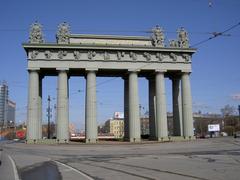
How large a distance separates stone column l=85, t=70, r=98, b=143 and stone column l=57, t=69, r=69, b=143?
10.8ft

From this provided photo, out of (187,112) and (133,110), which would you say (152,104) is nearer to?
(187,112)

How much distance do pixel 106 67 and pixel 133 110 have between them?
8473 mm

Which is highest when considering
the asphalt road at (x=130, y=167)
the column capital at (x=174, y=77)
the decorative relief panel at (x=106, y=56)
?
the decorative relief panel at (x=106, y=56)

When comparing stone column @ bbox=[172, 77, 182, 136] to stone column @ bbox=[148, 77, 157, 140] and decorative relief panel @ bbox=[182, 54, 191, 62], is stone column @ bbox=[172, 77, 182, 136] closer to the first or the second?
stone column @ bbox=[148, 77, 157, 140]

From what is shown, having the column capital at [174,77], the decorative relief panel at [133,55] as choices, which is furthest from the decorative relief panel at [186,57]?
the decorative relief panel at [133,55]

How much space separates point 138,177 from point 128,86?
53.8 m

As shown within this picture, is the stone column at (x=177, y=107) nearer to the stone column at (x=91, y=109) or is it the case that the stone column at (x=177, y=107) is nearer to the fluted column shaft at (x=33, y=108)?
the stone column at (x=91, y=109)

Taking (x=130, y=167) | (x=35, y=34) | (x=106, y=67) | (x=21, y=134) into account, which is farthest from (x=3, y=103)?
(x=130, y=167)

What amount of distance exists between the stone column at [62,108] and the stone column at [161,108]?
15221 millimetres

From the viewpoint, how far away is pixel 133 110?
217 ft

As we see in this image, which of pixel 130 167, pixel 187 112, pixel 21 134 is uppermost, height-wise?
pixel 187 112

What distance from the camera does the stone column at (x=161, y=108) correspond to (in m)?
66.9

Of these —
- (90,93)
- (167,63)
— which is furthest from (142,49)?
(90,93)

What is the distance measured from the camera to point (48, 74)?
7319 centimetres
